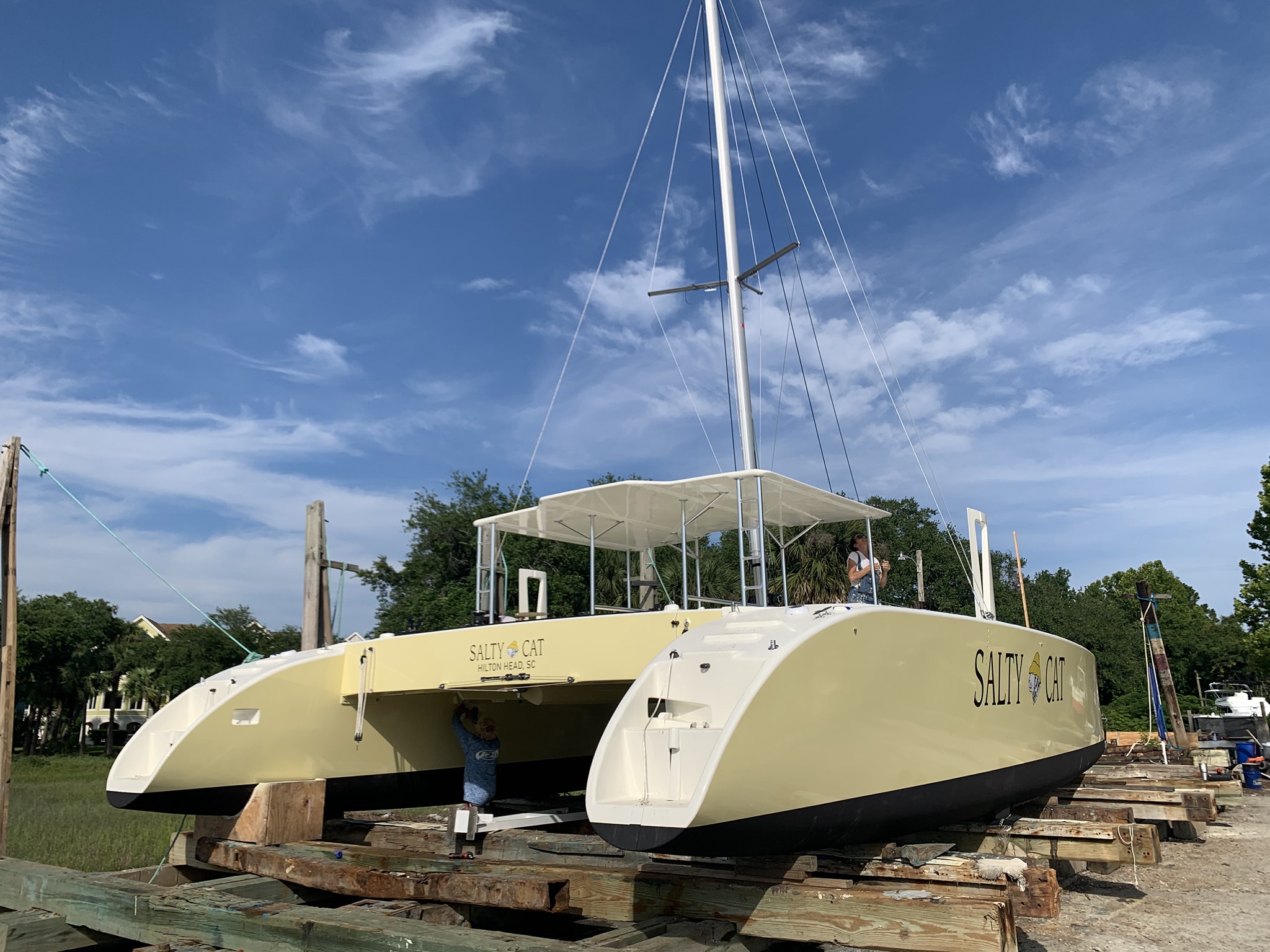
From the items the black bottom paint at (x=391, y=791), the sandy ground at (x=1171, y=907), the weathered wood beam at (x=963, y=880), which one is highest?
the black bottom paint at (x=391, y=791)

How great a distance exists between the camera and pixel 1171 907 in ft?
18.1

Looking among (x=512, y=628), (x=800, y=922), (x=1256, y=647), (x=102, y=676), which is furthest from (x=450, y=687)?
(x=102, y=676)

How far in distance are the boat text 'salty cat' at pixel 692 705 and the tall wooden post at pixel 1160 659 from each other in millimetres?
6526

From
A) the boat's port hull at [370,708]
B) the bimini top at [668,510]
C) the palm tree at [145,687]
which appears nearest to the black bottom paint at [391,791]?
the boat's port hull at [370,708]

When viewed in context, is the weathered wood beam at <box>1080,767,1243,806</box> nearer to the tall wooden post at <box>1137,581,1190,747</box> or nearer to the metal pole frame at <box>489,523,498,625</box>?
the tall wooden post at <box>1137,581,1190,747</box>

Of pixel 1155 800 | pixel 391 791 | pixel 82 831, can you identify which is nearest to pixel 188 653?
pixel 82 831

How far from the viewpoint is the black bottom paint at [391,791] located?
5.54 metres

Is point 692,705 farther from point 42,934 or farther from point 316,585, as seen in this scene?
point 316,585

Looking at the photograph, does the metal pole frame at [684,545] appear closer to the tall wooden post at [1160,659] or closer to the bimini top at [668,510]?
the bimini top at [668,510]

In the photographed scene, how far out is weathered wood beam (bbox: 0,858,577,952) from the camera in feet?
10.8

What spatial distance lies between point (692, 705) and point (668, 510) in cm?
320

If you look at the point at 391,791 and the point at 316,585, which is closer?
the point at 391,791

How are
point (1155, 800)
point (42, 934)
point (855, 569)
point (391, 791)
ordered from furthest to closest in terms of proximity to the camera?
point (1155, 800)
point (391, 791)
point (855, 569)
point (42, 934)

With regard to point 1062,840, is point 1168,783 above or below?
below
